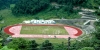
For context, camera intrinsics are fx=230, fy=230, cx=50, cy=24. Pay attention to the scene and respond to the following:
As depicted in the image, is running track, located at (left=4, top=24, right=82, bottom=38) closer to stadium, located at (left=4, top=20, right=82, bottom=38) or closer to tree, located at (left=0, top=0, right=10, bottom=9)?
stadium, located at (left=4, top=20, right=82, bottom=38)

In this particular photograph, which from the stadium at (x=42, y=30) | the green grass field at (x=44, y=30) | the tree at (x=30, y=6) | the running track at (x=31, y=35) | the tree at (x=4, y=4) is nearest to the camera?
the running track at (x=31, y=35)

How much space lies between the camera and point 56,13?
33.9 m

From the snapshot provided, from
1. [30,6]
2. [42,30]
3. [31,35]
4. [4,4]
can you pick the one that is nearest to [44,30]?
[42,30]

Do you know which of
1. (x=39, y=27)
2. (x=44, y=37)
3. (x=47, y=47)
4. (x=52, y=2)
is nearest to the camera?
(x=47, y=47)

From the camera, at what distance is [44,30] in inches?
1055

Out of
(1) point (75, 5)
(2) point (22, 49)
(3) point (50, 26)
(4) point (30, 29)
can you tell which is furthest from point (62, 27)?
(2) point (22, 49)

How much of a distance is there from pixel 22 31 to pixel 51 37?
412cm

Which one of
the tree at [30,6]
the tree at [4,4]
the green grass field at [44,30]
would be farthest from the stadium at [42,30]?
the tree at [4,4]

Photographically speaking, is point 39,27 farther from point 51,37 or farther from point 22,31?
point 51,37

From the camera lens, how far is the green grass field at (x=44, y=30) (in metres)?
25.6

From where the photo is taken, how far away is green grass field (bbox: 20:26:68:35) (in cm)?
2562

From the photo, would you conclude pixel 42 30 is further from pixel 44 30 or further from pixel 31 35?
pixel 31 35

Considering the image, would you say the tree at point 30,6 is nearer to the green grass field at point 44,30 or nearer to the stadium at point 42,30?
the stadium at point 42,30

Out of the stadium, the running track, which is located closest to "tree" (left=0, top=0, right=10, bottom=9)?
the stadium
